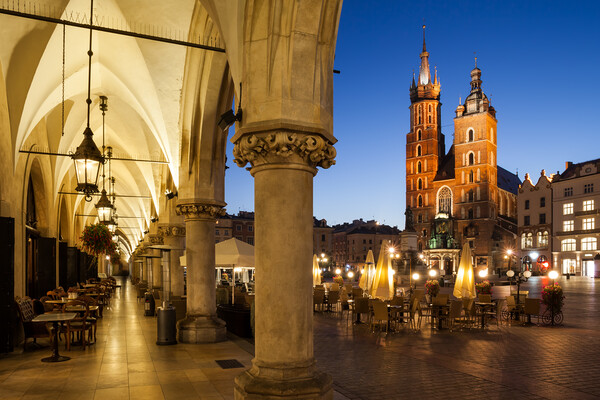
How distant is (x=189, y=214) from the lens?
11484mm

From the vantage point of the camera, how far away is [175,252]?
17.8 meters

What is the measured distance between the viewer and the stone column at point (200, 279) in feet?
37.0

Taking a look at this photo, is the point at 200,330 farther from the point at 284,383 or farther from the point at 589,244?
the point at 589,244

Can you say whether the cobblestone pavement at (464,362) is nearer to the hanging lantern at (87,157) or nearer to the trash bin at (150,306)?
the hanging lantern at (87,157)

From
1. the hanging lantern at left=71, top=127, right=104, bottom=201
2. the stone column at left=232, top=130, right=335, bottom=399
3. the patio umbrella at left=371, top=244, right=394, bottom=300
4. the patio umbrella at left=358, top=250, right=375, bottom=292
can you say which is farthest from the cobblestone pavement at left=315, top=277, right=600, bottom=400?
the patio umbrella at left=358, top=250, right=375, bottom=292

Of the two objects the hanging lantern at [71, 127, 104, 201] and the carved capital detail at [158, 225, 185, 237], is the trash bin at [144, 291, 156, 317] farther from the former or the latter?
the hanging lantern at [71, 127, 104, 201]

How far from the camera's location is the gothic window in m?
80.2

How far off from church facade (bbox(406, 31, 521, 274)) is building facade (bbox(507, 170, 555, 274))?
6573mm

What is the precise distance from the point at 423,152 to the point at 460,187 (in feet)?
35.5

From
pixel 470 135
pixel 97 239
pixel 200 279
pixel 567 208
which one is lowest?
pixel 200 279

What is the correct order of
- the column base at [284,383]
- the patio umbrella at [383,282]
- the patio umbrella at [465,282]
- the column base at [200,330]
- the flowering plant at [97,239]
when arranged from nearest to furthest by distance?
1. the column base at [284,383]
2. the column base at [200,330]
3. the patio umbrella at [383,282]
4. the patio umbrella at [465,282]
5. the flowering plant at [97,239]

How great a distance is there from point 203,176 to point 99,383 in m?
5.15

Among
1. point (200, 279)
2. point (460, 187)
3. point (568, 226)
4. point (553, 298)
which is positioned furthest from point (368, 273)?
point (460, 187)

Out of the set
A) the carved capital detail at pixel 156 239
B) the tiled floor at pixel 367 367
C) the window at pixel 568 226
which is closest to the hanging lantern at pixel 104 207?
the tiled floor at pixel 367 367
